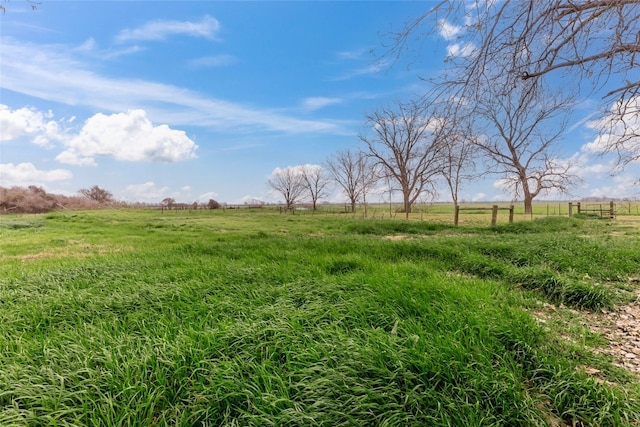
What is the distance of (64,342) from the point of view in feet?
8.12

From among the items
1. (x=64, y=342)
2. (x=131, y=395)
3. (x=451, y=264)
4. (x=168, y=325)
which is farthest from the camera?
(x=451, y=264)

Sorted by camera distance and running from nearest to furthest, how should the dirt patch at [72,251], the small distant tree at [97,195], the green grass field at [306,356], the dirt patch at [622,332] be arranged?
the green grass field at [306,356]
the dirt patch at [622,332]
the dirt patch at [72,251]
the small distant tree at [97,195]

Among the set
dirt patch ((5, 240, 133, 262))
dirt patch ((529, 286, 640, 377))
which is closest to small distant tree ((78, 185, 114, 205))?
dirt patch ((5, 240, 133, 262))

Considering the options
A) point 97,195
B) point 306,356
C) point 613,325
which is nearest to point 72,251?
point 306,356

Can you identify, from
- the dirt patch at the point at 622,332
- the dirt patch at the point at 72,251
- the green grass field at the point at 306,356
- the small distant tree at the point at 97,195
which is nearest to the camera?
the green grass field at the point at 306,356

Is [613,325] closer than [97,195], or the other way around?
[613,325]

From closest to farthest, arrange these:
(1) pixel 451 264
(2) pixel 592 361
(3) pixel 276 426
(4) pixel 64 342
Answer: (3) pixel 276 426
(2) pixel 592 361
(4) pixel 64 342
(1) pixel 451 264

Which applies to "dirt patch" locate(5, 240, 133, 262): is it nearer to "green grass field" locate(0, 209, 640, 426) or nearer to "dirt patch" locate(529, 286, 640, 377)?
"green grass field" locate(0, 209, 640, 426)

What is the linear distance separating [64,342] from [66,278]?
9.59 ft

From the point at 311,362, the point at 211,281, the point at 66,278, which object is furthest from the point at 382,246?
the point at 66,278

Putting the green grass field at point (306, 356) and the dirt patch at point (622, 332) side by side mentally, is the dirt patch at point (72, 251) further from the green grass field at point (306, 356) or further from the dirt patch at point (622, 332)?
the dirt patch at point (622, 332)

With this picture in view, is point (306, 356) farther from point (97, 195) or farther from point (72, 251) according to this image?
point (97, 195)

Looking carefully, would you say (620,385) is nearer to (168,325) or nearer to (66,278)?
(168,325)

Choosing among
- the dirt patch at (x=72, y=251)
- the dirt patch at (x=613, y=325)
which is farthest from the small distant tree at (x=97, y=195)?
the dirt patch at (x=613, y=325)
